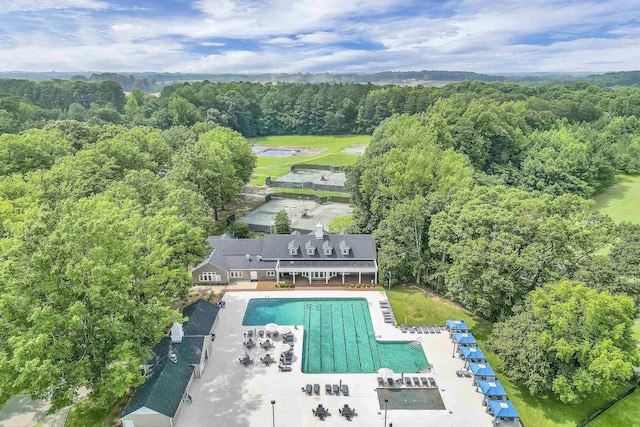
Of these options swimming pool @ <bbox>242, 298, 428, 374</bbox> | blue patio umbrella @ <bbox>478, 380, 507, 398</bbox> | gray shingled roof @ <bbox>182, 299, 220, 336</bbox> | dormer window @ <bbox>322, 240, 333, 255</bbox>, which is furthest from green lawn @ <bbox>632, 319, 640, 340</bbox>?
gray shingled roof @ <bbox>182, 299, 220, 336</bbox>

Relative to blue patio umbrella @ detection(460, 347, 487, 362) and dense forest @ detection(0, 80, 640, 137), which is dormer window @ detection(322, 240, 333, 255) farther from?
dense forest @ detection(0, 80, 640, 137)

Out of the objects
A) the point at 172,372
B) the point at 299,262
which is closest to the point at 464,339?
the point at 299,262

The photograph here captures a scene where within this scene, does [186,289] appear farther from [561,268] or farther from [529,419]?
[561,268]

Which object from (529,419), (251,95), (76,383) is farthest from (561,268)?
(251,95)

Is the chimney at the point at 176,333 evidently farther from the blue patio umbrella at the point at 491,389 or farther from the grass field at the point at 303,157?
the grass field at the point at 303,157

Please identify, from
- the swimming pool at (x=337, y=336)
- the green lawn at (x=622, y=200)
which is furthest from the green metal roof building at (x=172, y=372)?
the green lawn at (x=622, y=200)

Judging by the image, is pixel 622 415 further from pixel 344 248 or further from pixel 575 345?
pixel 344 248
